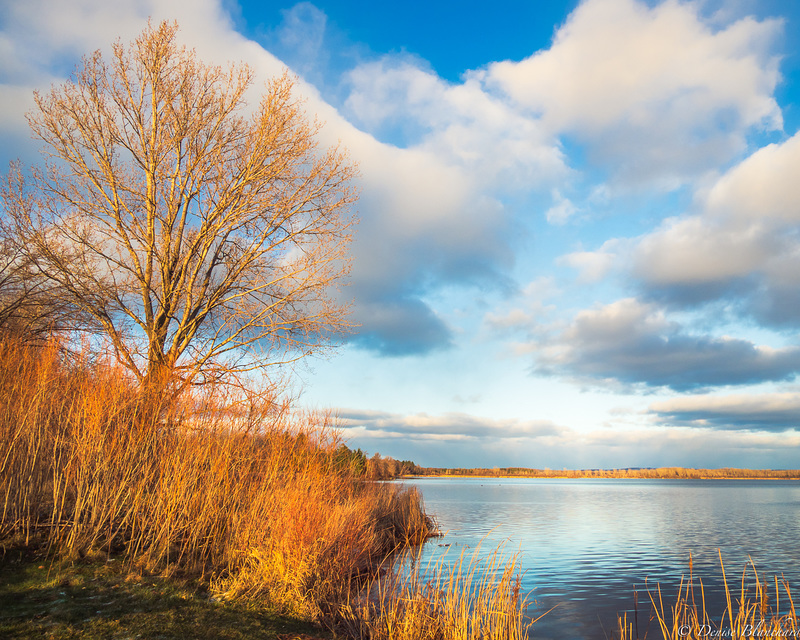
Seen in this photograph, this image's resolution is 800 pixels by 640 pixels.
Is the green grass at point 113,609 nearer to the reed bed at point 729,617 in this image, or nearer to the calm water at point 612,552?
the calm water at point 612,552

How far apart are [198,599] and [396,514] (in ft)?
49.7

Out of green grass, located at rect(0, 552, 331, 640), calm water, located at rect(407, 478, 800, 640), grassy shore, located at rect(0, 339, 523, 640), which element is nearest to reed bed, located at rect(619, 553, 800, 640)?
calm water, located at rect(407, 478, 800, 640)

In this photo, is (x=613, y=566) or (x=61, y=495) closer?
(x=61, y=495)

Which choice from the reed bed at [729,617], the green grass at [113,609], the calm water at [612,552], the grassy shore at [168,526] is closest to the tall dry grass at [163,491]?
the grassy shore at [168,526]

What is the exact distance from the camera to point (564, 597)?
12602mm

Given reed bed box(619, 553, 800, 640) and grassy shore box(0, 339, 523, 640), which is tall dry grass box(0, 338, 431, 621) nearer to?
grassy shore box(0, 339, 523, 640)

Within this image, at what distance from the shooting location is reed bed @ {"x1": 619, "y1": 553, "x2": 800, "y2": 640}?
20.0 feet

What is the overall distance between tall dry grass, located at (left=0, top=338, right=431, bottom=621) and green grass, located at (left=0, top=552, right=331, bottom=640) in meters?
0.47

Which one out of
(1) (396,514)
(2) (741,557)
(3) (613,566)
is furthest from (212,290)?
(2) (741,557)

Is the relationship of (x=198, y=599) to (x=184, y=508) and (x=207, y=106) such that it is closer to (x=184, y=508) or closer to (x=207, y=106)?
(x=184, y=508)

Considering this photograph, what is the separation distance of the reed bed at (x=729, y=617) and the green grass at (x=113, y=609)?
504 cm

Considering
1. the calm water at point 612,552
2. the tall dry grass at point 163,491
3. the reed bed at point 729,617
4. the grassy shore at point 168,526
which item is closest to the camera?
the reed bed at point 729,617

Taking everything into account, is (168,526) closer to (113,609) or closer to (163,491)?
(163,491)

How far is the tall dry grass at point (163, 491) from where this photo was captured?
8.91m
